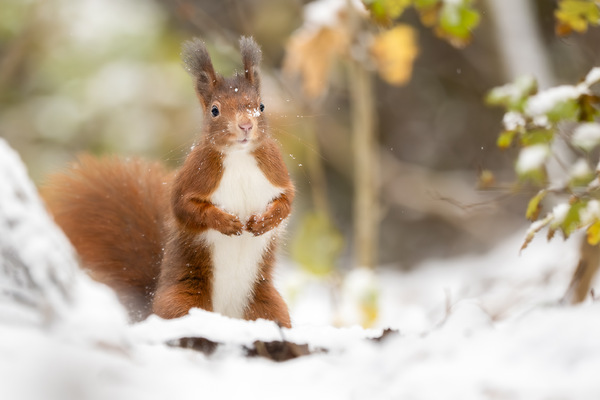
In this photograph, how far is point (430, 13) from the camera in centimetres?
188

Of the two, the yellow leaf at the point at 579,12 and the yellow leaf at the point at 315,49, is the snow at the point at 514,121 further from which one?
the yellow leaf at the point at 315,49

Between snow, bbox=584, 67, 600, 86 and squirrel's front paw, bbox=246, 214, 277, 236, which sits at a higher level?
snow, bbox=584, 67, 600, 86

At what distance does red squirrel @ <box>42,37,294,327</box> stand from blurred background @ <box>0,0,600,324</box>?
183cm

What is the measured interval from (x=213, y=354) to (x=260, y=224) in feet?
1.77

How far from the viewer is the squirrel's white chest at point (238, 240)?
1873mm

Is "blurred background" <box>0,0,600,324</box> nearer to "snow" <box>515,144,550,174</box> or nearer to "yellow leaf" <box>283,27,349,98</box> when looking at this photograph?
"yellow leaf" <box>283,27,349,98</box>

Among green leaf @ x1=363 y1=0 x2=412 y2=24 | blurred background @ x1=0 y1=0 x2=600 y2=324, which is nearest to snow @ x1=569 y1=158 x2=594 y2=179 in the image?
green leaf @ x1=363 y1=0 x2=412 y2=24

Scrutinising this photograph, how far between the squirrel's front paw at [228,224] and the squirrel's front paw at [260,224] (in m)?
0.04

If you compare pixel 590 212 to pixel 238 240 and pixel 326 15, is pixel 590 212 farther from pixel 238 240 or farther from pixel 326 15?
pixel 326 15

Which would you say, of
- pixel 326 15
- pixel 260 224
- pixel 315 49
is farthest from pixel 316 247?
pixel 260 224

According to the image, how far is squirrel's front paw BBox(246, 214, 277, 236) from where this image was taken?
1.85 m

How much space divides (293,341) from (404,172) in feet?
13.1

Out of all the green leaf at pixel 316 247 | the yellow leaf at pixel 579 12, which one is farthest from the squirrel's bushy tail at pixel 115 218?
the green leaf at pixel 316 247

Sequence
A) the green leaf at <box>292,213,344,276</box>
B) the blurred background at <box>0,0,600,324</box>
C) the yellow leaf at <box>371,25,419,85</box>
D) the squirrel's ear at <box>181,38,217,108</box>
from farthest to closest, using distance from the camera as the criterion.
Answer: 1. the blurred background at <box>0,0,600,324</box>
2. the yellow leaf at <box>371,25,419,85</box>
3. the green leaf at <box>292,213,344,276</box>
4. the squirrel's ear at <box>181,38,217,108</box>
